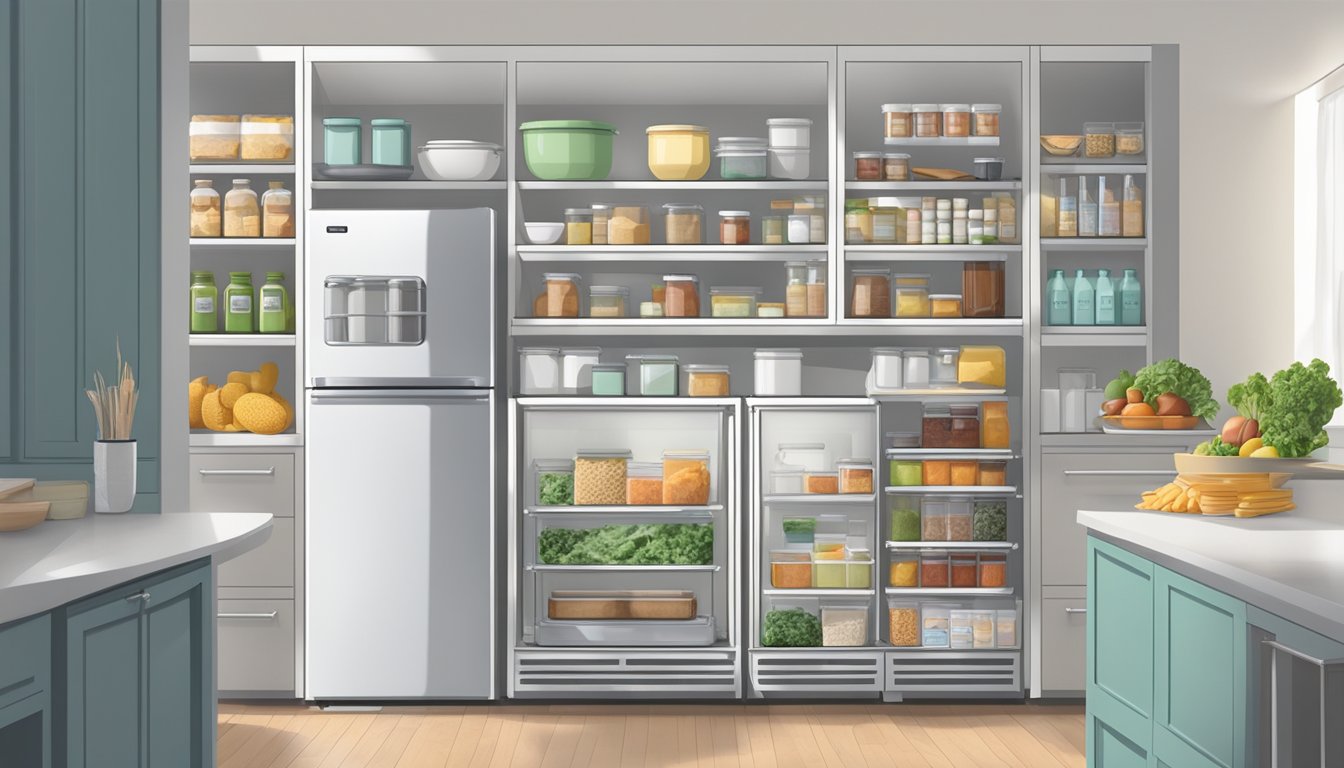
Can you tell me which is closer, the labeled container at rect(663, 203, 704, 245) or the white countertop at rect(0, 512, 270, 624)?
the white countertop at rect(0, 512, 270, 624)

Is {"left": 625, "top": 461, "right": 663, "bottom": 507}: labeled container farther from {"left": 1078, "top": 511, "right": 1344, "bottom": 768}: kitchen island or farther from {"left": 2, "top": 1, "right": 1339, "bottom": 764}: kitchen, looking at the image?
{"left": 1078, "top": 511, "right": 1344, "bottom": 768}: kitchen island

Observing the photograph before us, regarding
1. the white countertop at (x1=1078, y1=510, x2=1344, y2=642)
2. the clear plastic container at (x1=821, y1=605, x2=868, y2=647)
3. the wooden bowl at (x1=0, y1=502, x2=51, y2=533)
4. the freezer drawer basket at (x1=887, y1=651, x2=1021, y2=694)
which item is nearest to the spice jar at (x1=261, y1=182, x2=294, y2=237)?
the wooden bowl at (x1=0, y1=502, x2=51, y2=533)

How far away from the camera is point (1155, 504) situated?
10.9ft

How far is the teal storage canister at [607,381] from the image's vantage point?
4.73m

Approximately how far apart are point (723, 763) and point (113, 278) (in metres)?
2.42

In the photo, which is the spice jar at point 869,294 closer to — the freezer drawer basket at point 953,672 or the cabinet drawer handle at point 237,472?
the freezer drawer basket at point 953,672

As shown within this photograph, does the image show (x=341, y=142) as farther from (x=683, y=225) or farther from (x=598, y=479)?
(x=598, y=479)

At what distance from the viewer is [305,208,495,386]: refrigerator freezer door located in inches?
179

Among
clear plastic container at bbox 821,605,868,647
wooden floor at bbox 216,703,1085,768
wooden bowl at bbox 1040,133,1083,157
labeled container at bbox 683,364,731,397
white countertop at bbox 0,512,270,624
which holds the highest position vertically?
wooden bowl at bbox 1040,133,1083,157

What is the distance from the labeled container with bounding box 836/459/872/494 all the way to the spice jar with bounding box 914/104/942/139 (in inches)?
53.1

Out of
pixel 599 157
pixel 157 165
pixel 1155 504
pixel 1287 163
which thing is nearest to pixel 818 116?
pixel 599 157

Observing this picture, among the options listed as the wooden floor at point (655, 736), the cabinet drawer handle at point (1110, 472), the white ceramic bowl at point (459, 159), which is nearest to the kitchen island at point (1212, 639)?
the wooden floor at point (655, 736)

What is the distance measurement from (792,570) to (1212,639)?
235 centimetres

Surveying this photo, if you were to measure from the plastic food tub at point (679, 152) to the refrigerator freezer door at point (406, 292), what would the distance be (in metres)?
0.73
